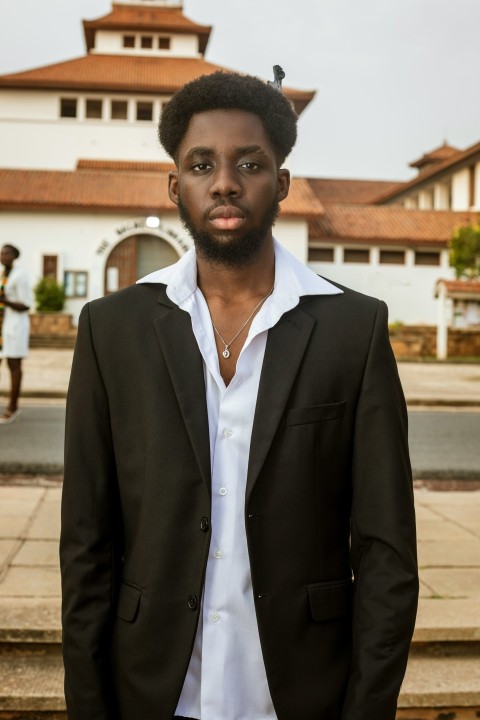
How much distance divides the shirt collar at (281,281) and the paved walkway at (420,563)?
7.66 ft

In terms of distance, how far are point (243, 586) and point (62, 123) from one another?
3953cm

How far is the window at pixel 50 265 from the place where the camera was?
32156 mm

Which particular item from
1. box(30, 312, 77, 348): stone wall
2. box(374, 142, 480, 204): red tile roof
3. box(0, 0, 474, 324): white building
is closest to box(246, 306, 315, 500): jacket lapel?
box(30, 312, 77, 348): stone wall

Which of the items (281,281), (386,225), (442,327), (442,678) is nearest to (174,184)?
(281,281)

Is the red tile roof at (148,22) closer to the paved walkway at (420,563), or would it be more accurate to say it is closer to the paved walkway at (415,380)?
the paved walkway at (415,380)

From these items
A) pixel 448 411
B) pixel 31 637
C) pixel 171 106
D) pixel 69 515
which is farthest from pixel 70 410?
pixel 448 411

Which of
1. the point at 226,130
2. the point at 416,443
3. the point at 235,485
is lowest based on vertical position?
the point at 416,443

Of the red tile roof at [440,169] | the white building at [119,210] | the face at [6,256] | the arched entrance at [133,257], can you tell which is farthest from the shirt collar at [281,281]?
the red tile roof at [440,169]

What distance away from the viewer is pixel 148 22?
4312 centimetres

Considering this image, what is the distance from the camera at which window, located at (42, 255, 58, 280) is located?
32156mm

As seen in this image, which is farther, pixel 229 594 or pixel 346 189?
pixel 346 189

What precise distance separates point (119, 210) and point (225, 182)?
30713 mm

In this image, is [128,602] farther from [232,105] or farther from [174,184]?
[232,105]

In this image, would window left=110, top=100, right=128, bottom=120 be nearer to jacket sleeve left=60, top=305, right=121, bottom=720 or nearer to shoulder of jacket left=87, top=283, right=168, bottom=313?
shoulder of jacket left=87, top=283, right=168, bottom=313
